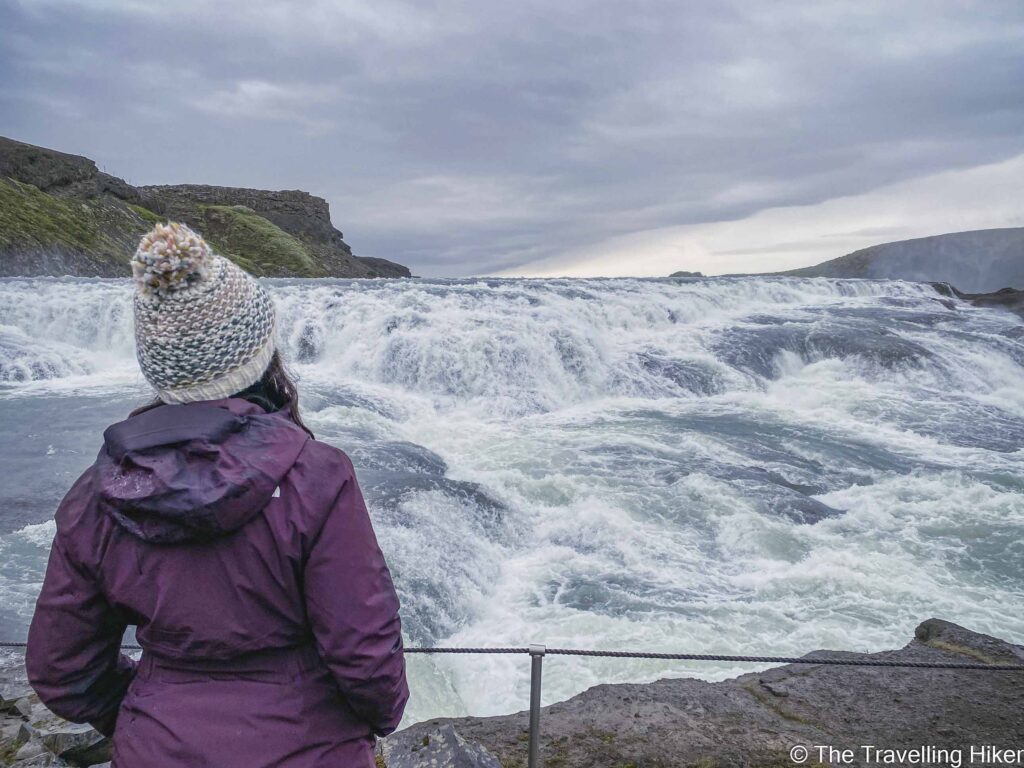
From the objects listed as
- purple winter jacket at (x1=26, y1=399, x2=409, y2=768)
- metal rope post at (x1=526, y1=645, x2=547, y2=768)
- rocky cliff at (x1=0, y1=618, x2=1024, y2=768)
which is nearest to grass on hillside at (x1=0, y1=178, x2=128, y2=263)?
rocky cliff at (x1=0, y1=618, x2=1024, y2=768)

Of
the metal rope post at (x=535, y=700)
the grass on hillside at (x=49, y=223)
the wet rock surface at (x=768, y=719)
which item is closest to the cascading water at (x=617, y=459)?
the wet rock surface at (x=768, y=719)

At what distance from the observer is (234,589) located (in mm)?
1303

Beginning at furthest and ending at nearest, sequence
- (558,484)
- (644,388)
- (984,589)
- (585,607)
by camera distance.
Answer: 1. (644,388)
2. (558,484)
3. (984,589)
4. (585,607)

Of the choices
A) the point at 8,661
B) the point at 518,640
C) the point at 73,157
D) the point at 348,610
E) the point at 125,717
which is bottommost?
the point at 518,640

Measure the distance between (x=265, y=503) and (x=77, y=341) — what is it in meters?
16.2

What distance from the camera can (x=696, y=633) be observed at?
5570mm

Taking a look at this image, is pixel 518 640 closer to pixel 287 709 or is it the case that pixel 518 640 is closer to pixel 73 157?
pixel 287 709

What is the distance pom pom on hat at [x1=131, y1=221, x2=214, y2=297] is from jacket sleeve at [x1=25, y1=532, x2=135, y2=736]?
19.9 inches

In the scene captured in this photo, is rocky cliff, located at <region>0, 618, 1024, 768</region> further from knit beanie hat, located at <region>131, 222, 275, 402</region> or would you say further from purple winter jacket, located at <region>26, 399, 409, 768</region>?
knit beanie hat, located at <region>131, 222, 275, 402</region>

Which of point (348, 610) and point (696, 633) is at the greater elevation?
point (348, 610)

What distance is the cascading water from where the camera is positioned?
5.78m

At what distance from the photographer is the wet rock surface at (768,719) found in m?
3.26

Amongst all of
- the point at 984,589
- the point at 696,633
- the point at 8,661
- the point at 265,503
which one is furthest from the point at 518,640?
the point at 265,503

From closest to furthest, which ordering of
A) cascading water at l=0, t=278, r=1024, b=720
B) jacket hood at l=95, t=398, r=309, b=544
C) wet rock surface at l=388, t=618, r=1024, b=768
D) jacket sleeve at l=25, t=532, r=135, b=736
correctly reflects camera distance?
1. jacket hood at l=95, t=398, r=309, b=544
2. jacket sleeve at l=25, t=532, r=135, b=736
3. wet rock surface at l=388, t=618, r=1024, b=768
4. cascading water at l=0, t=278, r=1024, b=720
